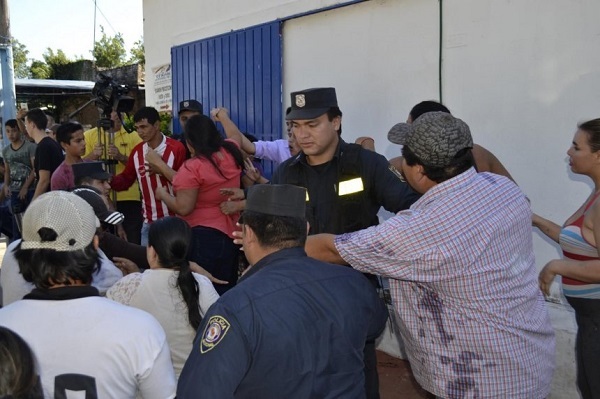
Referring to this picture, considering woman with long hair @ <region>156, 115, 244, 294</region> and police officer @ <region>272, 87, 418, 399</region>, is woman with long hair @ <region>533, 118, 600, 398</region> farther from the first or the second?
woman with long hair @ <region>156, 115, 244, 294</region>

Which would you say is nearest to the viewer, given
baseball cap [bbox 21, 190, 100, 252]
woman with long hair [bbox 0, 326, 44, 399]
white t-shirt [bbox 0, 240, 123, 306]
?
woman with long hair [bbox 0, 326, 44, 399]

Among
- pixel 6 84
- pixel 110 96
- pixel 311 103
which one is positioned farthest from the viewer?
pixel 6 84

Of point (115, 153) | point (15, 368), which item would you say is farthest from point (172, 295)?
point (115, 153)

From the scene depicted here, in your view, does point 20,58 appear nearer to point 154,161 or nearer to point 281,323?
point 154,161

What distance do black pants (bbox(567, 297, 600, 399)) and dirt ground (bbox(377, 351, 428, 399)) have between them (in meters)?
1.69

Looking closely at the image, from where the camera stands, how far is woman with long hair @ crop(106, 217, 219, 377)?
2.77 meters

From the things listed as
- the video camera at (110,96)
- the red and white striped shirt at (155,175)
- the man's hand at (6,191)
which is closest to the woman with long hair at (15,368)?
the red and white striped shirt at (155,175)

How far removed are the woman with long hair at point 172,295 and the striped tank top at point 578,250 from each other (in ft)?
5.82

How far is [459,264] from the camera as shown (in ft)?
6.78

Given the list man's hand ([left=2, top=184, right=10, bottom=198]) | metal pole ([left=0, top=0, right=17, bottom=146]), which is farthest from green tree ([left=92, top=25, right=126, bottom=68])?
man's hand ([left=2, top=184, right=10, bottom=198])

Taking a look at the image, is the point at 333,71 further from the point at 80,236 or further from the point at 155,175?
the point at 80,236

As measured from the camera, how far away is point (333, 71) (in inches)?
224

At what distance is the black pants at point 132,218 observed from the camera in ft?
20.1

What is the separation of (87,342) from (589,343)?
92.4 inches
